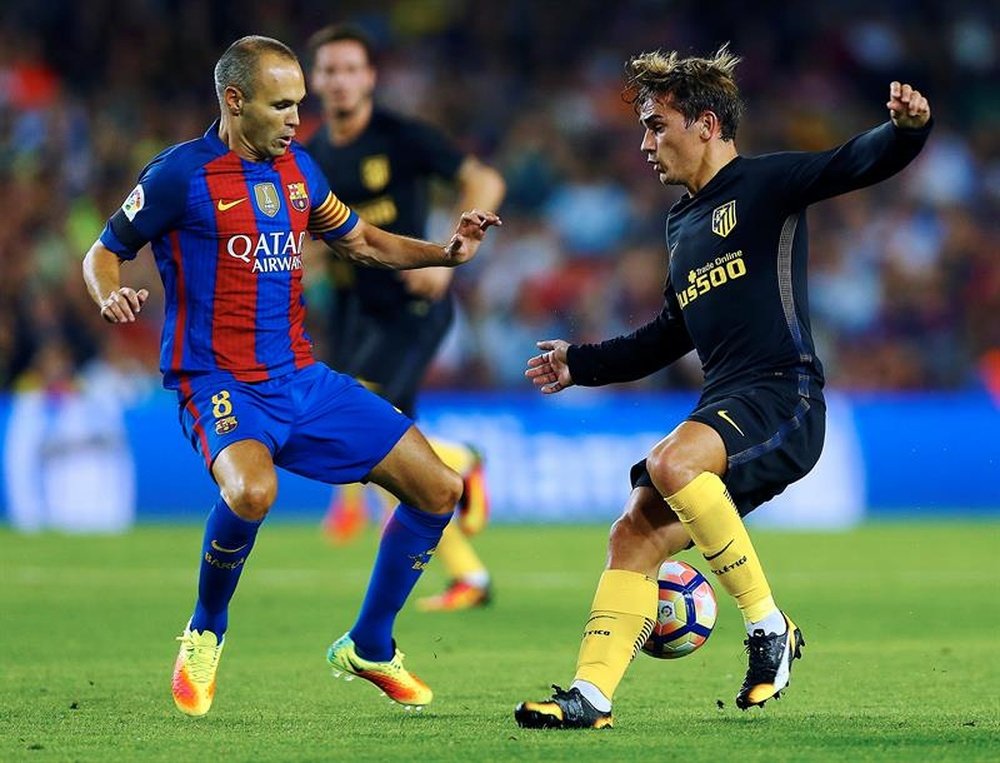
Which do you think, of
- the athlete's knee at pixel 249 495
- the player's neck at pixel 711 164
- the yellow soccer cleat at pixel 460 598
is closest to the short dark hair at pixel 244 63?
the athlete's knee at pixel 249 495

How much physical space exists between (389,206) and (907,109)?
4.42 m

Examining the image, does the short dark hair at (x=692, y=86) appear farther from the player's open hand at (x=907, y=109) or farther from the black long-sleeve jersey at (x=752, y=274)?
the player's open hand at (x=907, y=109)

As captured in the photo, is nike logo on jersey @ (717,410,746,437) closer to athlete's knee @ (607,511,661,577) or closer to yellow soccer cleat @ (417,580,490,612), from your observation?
athlete's knee @ (607,511,661,577)

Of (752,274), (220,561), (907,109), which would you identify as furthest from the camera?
(220,561)

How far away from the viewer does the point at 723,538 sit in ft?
18.1

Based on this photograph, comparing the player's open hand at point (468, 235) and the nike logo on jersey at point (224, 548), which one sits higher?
the player's open hand at point (468, 235)

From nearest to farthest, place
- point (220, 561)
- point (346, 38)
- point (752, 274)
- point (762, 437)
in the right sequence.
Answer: point (762, 437) → point (752, 274) → point (220, 561) → point (346, 38)

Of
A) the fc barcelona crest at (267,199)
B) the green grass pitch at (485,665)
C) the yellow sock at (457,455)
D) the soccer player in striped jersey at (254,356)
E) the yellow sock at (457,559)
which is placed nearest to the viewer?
the green grass pitch at (485,665)

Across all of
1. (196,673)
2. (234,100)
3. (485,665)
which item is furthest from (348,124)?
(196,673)

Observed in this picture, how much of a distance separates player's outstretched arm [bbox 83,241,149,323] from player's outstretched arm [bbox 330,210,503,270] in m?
0.84

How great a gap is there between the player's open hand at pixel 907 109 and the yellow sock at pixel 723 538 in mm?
1184

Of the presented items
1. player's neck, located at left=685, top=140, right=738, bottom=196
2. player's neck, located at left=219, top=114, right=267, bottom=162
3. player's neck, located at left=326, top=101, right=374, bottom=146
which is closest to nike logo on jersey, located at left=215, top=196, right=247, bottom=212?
player's neck, located at left=219, top=114, right=267, bottom=162

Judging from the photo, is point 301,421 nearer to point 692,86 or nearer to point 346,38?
point 692,86

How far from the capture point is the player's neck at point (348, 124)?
939cm
